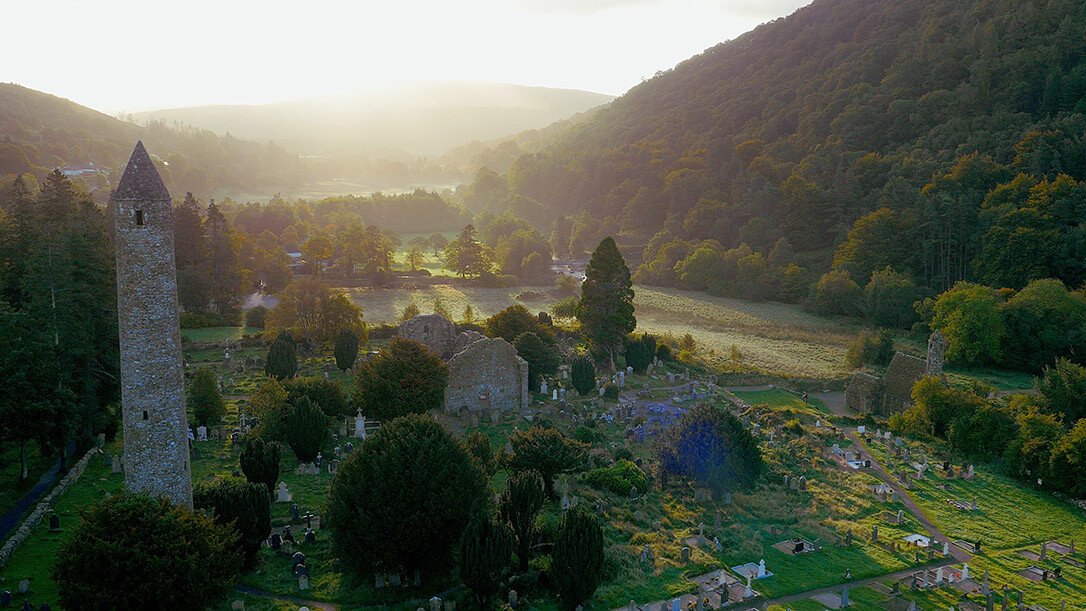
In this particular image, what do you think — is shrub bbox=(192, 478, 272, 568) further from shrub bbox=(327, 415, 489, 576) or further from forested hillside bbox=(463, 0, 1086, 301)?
forested hillside bbox=(463, 0, 1086, 301)

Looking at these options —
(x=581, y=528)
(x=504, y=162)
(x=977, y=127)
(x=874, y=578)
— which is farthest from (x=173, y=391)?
(x=504, y=162)

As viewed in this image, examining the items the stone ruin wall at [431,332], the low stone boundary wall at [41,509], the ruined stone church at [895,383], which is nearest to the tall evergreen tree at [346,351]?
the stone ruin wall at [431,332]

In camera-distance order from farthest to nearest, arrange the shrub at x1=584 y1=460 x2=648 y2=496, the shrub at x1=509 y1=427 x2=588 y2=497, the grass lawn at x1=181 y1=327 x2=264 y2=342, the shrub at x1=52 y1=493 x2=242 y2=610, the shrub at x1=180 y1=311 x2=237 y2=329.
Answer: the shrub at x1=180 y1=311 x2=237 y2=329 → the grass lawn at x1=181 y1=327 x2=264 y2=342 → the shrub at x1=584 y1=460 x2=648 y2=496 → the shrub at x1=509 y1=427 x2=588 y2=497 → the shrub at x1=52 y1=493 x2=242 y2=610

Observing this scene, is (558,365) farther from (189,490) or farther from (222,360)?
(189,490)

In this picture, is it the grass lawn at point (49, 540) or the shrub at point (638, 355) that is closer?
the grass lawn at point (49, 540)

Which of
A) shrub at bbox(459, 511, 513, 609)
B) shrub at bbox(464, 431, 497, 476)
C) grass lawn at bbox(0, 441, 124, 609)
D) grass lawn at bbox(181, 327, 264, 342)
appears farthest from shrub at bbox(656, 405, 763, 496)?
grass lawn at bbox(181, 327, 264, 342)

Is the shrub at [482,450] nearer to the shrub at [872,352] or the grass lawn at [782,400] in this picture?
the grass lawn at [782,400]

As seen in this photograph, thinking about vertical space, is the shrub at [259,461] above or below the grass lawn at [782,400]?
above
